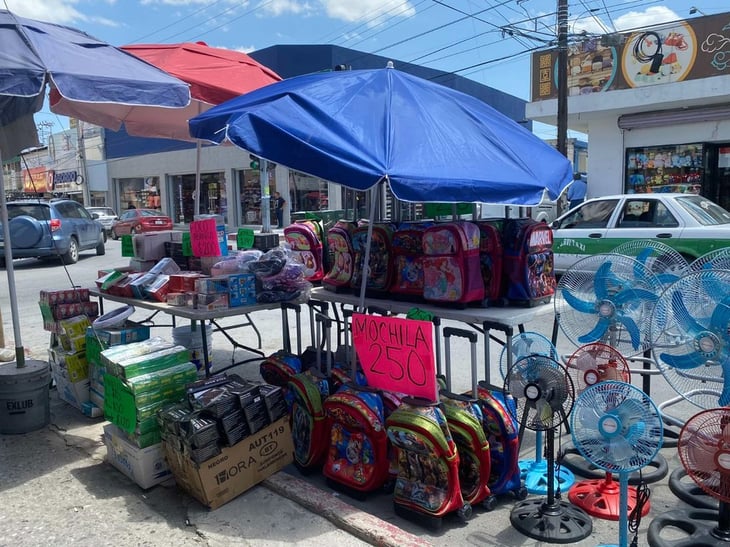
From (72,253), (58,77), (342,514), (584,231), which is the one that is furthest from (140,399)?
(72,253)

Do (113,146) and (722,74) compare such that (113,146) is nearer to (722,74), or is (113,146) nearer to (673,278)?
(722,74)

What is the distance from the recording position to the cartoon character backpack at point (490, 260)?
3.94 metres

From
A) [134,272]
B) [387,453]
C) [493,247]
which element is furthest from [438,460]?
[134,272]

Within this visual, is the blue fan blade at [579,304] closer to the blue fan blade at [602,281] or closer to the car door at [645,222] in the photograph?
the blue fan blade at [602,281]

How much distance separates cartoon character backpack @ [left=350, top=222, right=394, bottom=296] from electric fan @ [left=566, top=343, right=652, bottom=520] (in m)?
1.39

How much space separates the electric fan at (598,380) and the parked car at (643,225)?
5458mm

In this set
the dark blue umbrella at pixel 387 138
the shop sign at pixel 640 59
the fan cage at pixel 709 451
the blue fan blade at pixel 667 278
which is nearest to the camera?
the fan cage at pixel 709 451

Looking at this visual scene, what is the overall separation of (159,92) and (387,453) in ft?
9.69

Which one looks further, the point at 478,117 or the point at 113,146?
the point at 113,146

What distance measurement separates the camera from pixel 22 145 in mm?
5066

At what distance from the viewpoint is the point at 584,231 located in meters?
9.22

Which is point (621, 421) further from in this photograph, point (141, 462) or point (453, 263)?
point (141, 462)

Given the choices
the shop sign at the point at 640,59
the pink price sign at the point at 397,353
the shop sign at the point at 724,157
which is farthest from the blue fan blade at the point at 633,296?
the shop sign at the point at 724,157

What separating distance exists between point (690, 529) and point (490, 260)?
73.2 inches
